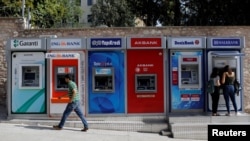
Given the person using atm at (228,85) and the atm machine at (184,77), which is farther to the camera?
the atm machine at (184,77)

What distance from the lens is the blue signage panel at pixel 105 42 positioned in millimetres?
13781

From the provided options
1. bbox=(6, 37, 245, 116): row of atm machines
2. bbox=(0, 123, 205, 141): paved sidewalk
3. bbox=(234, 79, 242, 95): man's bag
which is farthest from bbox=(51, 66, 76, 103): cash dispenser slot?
bbox=(234, 79, 242, 95): man's bag

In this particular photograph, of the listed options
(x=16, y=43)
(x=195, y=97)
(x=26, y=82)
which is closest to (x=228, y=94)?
(x=195, y=97)

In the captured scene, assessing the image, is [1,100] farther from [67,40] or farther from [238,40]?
[238,40]

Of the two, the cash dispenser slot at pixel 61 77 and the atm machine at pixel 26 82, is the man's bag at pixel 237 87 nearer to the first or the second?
the cash dispenser slot at pixel 61 77

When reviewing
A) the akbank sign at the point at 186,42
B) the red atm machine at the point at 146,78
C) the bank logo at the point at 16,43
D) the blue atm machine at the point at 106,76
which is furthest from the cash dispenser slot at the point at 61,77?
the akbank sign at the point at 186,42

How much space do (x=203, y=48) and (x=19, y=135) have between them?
19.3ft

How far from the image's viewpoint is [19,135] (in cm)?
1187

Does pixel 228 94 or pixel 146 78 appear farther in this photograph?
pixel 146 78

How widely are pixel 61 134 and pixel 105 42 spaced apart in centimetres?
314

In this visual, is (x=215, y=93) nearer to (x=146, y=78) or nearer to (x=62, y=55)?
(x=146, y=78)

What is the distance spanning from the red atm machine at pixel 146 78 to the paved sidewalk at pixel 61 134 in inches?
42.7

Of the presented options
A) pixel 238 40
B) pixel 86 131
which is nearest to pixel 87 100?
pixel 86 131

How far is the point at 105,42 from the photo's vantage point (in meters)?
13.8
